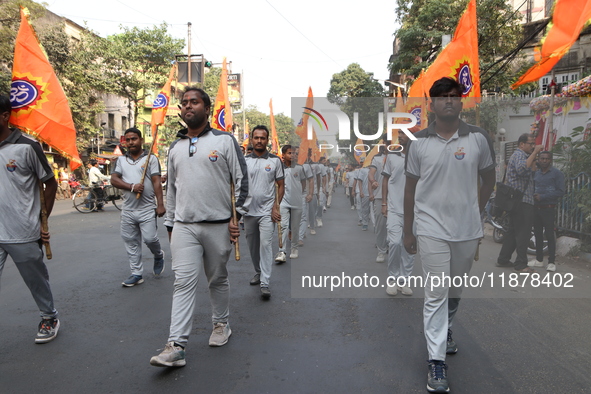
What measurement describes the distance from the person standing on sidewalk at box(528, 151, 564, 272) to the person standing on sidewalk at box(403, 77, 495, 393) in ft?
12.8

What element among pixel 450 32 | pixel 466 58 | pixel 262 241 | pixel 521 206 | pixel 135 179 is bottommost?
pixel 262 241

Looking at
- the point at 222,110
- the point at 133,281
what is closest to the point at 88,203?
the point at 222,110

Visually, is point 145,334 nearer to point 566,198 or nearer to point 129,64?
point 566,198

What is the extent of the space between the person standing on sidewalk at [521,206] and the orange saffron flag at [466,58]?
1079 millimetres

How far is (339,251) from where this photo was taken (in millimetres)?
8039

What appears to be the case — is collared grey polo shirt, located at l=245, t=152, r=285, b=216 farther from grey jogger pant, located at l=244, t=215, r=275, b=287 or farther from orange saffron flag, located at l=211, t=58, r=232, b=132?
orange saffron flag, located at l=211, t=58, r=232, b=132

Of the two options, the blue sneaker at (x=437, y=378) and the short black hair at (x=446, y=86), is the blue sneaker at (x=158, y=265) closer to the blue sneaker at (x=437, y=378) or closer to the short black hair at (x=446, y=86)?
the blue sneaker at (x=437, y=378)

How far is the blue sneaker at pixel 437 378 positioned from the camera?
2791 millimetres

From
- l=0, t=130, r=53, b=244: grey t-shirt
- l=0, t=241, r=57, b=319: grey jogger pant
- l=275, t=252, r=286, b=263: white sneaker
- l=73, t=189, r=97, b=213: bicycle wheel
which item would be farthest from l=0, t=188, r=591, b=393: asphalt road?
l=73, t=189, r=97, b=213: bicycle wheel

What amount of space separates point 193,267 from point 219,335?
68 cm

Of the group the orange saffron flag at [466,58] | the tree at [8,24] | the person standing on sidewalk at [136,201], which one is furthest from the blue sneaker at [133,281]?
the tree at [8,24]

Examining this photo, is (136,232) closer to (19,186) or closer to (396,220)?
(19,186)

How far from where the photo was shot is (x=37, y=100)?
422 centimetres

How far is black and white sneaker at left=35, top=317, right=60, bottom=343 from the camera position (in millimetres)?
3643
